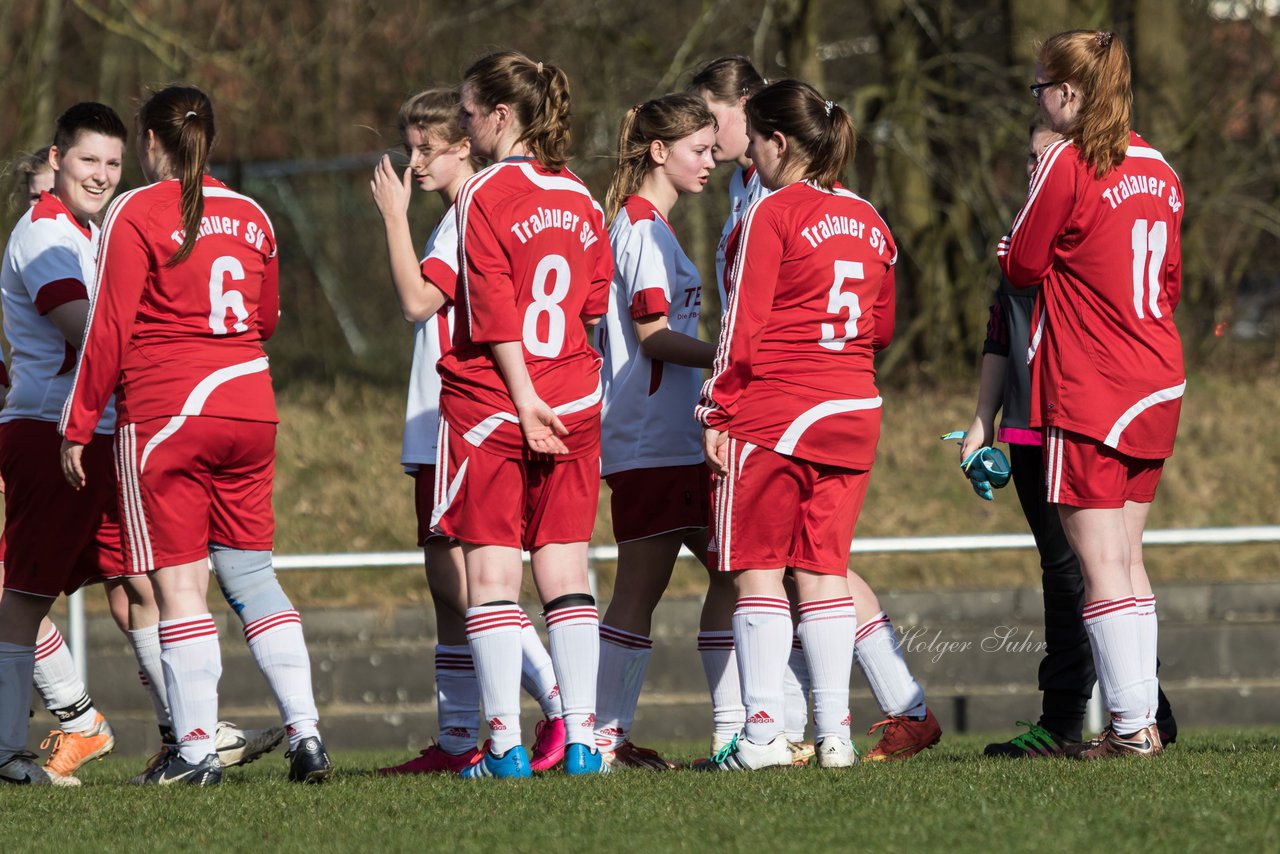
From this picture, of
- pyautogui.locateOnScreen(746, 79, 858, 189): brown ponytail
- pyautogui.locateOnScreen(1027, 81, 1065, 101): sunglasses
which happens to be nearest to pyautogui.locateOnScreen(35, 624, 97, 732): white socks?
pyautogui.locateOnScreen(746, 79, 858, 189): brown ponytail

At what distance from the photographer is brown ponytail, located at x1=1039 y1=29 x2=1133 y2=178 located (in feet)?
16.8

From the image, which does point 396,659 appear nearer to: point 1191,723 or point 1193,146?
point 1191,723

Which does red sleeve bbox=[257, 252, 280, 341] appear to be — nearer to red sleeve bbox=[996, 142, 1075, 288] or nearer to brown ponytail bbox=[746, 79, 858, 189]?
brown ponytail bbox=[746, 79, 858, 189]

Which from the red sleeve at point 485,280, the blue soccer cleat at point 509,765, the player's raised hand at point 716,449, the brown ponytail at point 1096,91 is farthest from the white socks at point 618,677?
the brown ponytail at point 1096,91

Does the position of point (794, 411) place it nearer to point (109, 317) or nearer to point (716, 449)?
point (716, 449)

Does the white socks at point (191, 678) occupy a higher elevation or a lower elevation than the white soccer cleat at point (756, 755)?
higher

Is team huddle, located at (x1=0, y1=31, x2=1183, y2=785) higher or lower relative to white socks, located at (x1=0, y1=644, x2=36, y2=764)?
higher

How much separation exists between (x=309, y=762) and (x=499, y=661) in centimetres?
70

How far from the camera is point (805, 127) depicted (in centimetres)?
537

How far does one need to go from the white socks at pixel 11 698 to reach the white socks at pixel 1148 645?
148 inches

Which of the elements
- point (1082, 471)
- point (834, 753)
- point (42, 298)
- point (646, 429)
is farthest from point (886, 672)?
point (42, 298)

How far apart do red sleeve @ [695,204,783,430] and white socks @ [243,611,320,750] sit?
4.97ft

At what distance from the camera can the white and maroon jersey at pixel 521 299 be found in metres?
5.22

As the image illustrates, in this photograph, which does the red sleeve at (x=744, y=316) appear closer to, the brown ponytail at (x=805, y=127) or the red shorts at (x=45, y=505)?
the brown ponytail at (x=805, y=127)
